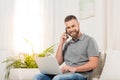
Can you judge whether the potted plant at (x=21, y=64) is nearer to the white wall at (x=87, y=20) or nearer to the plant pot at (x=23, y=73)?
the plant pot at (x=23, y=73)

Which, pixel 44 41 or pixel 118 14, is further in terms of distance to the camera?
pixel 44 41

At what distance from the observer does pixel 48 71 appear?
2.52 m

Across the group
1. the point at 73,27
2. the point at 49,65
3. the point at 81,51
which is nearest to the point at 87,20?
the point at 73,27

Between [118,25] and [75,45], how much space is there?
566 millimetres

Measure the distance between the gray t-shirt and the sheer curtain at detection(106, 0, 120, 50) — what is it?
43 centimetres

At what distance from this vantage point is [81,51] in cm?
258

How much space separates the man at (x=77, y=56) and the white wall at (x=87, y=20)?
573mm

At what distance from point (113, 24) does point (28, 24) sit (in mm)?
1839

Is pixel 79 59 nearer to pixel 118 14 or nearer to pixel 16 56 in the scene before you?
pixel 118 14

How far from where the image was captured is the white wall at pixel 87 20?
10.4 ft

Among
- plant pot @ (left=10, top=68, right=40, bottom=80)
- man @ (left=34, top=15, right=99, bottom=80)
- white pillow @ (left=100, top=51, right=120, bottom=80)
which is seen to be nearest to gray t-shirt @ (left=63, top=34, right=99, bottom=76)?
man @ (left=34, top=15, right=99, bottom=80)

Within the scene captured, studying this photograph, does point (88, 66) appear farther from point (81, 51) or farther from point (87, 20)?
point (87, 20)

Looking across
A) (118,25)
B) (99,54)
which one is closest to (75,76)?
(99,54)

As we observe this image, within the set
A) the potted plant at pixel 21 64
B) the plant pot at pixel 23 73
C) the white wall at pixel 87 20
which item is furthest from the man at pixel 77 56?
the potted plant at pixel 21 64
